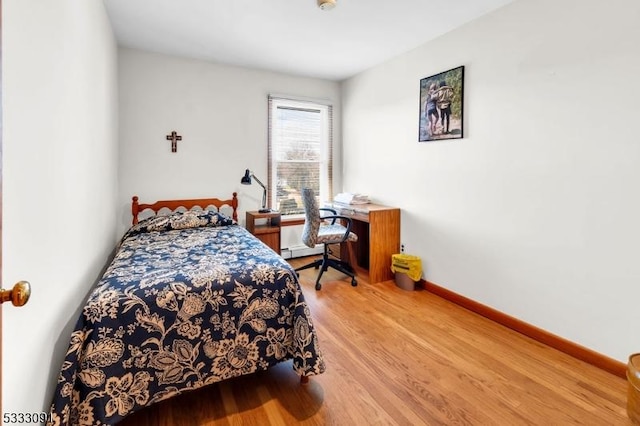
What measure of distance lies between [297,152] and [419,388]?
3.22m

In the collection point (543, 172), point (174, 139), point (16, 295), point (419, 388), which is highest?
point (174, 139)

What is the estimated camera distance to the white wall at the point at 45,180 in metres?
0.99

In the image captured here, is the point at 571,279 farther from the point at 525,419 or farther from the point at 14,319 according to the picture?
the point at 14,319

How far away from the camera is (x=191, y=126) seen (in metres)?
3.62

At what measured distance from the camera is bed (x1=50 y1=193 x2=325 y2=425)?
1354 mm

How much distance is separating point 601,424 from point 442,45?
2.92m

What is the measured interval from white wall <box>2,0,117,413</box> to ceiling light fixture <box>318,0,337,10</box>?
4.87 feet

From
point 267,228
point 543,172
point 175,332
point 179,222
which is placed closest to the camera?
point 175,332

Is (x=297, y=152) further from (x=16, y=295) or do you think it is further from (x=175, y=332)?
(x=16, y=295)

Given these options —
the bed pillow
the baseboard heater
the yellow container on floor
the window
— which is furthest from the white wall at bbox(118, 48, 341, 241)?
the yellow container on floor

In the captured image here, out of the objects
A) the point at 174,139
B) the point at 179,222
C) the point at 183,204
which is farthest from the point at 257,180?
the point at 179,222

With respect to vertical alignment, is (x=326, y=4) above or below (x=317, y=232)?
above

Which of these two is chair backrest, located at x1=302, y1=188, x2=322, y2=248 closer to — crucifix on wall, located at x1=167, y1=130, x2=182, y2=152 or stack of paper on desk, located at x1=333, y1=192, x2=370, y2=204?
stack of paper on desk, located at x1=333, y1=192, x2=370, y2=204

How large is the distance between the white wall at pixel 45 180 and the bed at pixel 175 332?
0.47 feet
